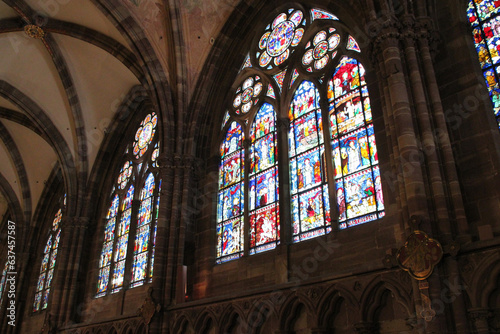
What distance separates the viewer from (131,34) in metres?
12.7

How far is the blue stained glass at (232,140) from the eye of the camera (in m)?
11.8

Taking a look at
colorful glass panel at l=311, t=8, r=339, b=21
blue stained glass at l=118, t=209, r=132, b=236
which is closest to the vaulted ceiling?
blue stained glass at l=118, t=209, r=132, b=236

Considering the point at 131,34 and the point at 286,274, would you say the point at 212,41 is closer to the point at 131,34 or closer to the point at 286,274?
the point at 131,34

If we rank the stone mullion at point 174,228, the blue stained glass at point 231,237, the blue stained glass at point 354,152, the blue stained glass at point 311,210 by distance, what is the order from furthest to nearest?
the stone mullion at point 174,228
the blue stained glass at point 231,237
the blue stained glass at point 311,210
the blue stained glass at point 354,152

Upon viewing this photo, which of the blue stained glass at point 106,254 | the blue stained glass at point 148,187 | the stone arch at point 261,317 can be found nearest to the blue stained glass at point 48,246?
the blue stained glass at point 106,254

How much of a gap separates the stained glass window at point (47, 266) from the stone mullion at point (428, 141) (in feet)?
47.2

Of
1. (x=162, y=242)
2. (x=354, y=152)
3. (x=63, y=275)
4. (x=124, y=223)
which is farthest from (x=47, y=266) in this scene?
(x=354, y=152)

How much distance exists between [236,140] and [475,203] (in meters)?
6.31

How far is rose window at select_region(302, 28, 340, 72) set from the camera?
10398 mm

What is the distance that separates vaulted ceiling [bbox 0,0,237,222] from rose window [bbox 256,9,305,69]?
1518mm

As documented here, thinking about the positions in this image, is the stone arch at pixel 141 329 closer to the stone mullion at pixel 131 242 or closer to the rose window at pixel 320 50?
the stone mullion at pixel 131 242

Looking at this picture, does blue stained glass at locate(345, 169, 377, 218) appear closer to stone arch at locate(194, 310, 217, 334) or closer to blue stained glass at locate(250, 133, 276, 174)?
blue stained glass at locate(250, 133, 276, 174)

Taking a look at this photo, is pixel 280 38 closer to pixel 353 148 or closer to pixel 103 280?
pixel 353 148

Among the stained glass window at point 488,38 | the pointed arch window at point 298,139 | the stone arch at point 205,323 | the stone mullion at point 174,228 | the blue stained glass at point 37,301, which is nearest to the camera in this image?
the stained glass window at point 488,38
